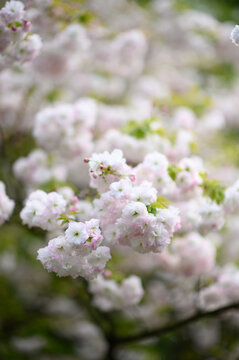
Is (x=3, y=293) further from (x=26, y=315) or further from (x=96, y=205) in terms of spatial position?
(x=96, y=205)

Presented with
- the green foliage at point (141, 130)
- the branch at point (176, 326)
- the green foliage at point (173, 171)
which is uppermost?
the green foliage at point (141, 130)

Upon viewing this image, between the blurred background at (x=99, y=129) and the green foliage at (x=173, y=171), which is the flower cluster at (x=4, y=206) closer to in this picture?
the blurred background at (x=99, y=129)

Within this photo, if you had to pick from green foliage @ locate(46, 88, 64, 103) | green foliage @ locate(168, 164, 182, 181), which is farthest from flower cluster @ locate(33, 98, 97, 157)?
green foliage @ locate(168, 164, 182, 181)

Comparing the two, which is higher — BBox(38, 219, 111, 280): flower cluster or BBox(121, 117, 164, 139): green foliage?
BBox(121, 117, 164, 139): green foliage

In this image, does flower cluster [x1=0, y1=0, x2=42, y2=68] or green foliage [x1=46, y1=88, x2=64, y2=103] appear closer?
flower cluster [x1=0, y1=0, x2=42, y2=68]

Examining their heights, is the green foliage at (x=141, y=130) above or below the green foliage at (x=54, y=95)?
below

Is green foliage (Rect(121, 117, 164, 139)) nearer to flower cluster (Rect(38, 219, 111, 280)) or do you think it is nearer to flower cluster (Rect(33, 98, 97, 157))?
flower cluster (Rect(33, 98, 97, 157))

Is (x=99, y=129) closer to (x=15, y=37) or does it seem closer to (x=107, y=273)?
(x=107, y=273)

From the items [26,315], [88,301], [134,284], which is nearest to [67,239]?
[134,284]

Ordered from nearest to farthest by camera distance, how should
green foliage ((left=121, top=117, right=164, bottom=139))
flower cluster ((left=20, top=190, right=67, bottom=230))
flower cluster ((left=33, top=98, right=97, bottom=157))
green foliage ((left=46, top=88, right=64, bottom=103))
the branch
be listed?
flower cluster ((left=20, top=190, right=67, bottom=230)) < the branch < green foliage ((left=121, top=117, right=164, bottom=139)) < flower cluster ((left=33, top=98, right=97, bottom=157)) < green foliage ((left=46, top=88, right=64, bottom=103))

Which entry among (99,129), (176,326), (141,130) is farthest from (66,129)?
(176,326)

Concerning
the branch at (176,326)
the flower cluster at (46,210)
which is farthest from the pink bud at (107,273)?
the flower cluster at (46,210)
